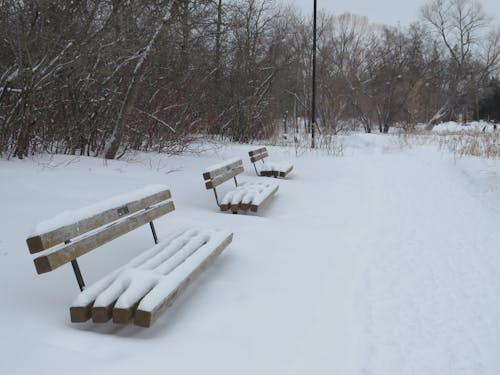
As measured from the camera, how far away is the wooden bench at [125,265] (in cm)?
233

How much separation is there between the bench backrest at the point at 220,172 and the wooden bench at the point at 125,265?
1.66 m

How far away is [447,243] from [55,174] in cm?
494

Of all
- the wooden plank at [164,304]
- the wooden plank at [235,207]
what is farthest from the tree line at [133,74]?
the wooden plank at [164,304]

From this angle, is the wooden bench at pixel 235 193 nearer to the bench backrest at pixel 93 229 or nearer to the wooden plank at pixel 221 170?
the wooden plank at pixel 221 170

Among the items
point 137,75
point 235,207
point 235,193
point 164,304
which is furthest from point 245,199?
point 137,75

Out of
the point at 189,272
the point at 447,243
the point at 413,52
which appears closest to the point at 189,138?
the point at 447,243

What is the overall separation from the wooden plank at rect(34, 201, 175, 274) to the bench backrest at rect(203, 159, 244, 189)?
4.83 feet

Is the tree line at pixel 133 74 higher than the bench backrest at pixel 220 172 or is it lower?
higher

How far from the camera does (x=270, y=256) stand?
13.3ft

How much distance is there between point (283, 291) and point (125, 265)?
121 centimetres

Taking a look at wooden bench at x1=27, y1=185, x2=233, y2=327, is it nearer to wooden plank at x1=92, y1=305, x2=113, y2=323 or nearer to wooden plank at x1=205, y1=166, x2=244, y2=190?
wooden plank at x1=92, y1=305, x2=113, y2=323

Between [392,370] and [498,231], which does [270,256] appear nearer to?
[392,370]

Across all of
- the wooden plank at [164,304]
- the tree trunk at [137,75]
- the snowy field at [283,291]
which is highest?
the tree trunk at [137,75]

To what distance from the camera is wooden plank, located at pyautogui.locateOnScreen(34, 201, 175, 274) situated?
7.48 ft
